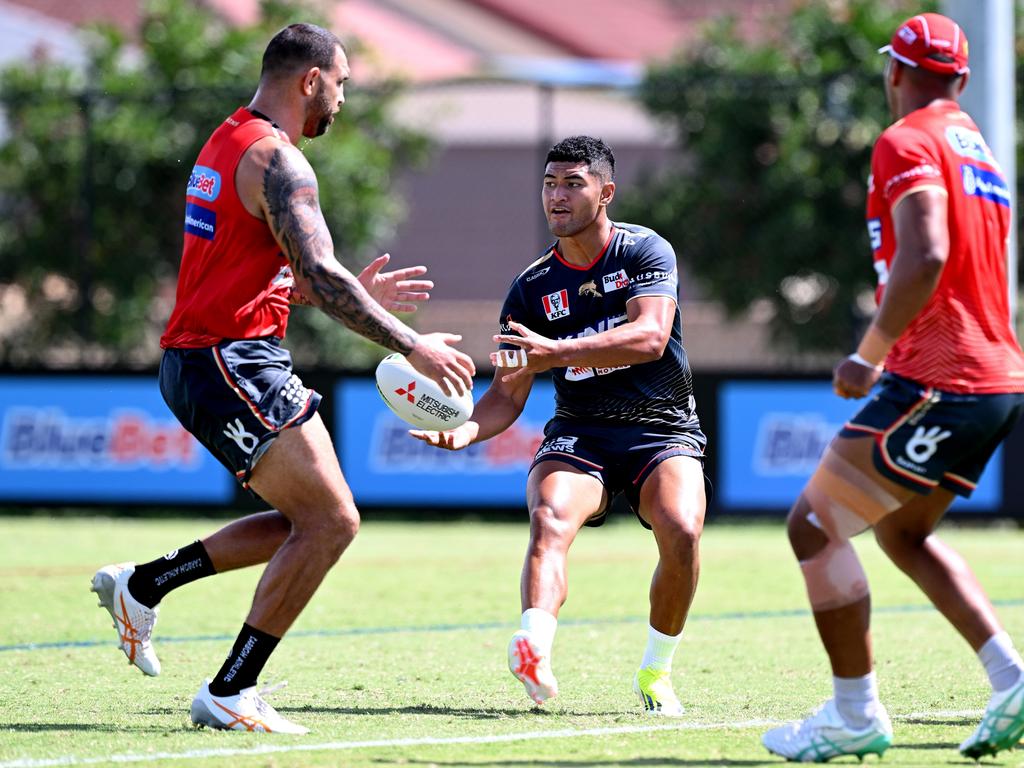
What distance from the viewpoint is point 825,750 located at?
537cm

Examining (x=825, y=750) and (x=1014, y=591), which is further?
(x=1014, y=591)

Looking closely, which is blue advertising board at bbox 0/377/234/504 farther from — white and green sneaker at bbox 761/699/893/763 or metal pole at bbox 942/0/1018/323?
white and green sneaker at bbox 761/699/893/763

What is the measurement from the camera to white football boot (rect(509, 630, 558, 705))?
236 inches

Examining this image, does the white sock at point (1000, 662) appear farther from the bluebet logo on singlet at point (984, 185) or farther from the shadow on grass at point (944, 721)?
the bluebet logo on singlet at point (984, 185)

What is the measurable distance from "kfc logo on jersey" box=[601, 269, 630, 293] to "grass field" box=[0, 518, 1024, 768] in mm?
1726

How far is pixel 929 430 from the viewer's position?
5.32m

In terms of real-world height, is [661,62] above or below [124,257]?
A: above

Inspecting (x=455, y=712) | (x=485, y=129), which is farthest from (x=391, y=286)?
(x=485, y=129)

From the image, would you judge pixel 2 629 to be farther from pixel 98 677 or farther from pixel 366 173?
pixel 366 173

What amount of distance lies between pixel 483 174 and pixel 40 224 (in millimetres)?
11680

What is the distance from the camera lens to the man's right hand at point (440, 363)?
5953mm

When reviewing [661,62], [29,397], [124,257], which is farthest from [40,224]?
[661,62]

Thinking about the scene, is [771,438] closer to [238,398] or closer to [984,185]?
→ [238,398]

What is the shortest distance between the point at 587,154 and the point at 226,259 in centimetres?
178
